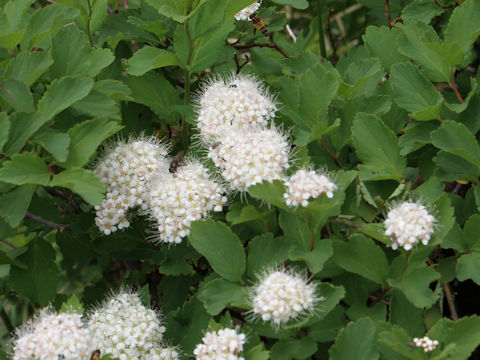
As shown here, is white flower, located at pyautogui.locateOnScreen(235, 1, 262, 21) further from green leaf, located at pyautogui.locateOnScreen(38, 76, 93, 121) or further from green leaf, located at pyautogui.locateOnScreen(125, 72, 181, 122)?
green leaf, located at pyautogui.locateOnScreen(38, 76, 93, 121)

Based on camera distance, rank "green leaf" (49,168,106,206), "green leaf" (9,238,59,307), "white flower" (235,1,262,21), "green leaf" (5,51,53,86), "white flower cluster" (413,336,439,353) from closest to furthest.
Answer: "white flower cluster" (413,336,439,353)
"green leaf" (49,168,106,206)
"green leaf" (5,51,53,86)
"green leaf" (9,238,59,307)
"white flower" (235,1,262,21)

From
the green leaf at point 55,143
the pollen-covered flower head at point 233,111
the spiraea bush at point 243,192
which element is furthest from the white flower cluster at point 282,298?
the green leaf at point 55,143

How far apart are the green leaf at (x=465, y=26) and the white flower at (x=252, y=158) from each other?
46 centimetres

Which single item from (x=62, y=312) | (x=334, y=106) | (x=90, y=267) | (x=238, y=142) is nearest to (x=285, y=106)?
(x=334, y=106)

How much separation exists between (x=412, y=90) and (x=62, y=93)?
732mm

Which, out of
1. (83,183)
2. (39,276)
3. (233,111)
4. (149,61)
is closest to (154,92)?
(149,61)

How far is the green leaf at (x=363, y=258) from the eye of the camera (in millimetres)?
1177

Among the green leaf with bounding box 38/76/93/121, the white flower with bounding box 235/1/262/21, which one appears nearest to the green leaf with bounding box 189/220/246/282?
the green leaf with bounding box 38/76/93/121

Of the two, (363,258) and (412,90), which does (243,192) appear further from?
(412,90)

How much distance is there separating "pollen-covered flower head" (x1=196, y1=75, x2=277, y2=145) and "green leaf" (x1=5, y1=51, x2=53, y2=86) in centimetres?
34

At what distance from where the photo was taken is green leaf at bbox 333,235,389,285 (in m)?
1.18

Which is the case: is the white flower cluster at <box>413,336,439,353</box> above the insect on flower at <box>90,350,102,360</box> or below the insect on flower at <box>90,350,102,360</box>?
below

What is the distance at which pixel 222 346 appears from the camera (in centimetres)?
109

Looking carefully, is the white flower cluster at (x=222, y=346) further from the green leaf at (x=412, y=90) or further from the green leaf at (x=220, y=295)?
the green leaf at (x=412, y=90)
